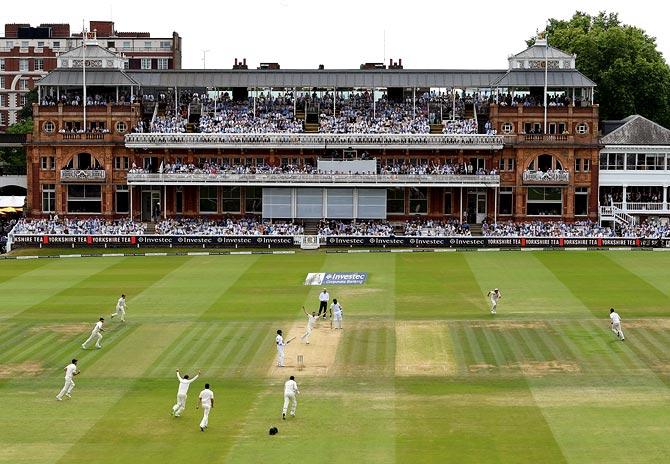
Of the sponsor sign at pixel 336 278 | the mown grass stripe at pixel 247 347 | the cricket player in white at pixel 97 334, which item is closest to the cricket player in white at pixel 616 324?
the mown grass stripe at pixel 247 347

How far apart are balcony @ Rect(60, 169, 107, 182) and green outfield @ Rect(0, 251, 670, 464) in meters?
20.2

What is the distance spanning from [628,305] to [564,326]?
6.60 metres

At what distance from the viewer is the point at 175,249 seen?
77938 mm

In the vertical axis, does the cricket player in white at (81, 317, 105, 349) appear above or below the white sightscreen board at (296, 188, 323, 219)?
below

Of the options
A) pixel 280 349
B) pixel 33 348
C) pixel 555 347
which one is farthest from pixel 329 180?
pixel 280 349

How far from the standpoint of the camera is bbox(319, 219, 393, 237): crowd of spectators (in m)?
80.9

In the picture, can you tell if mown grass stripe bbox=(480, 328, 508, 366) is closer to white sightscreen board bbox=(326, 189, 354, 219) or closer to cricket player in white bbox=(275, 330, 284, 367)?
cricket player in white bbox=(275, 330, 284, 367)

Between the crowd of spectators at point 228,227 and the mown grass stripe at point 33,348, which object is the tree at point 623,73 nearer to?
the crowd of spectators at point 228,227

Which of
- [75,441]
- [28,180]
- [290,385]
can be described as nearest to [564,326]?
[290,385]

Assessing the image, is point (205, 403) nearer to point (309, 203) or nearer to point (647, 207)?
point (309, 203)

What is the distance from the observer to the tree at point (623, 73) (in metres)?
105

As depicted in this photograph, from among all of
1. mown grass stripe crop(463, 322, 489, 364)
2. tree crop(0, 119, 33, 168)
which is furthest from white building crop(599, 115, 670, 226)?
tree crop(0, 119, 33, 168)

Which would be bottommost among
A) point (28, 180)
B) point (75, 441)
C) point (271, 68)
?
point (75, 441)

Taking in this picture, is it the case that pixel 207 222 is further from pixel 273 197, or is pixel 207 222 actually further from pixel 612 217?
pixel 612 217
